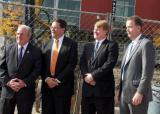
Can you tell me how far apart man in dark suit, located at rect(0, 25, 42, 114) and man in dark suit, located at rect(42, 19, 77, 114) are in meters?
0.16

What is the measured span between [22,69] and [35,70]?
18 centimetres

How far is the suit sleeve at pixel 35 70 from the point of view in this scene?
6.67 metres

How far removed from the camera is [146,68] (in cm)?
582

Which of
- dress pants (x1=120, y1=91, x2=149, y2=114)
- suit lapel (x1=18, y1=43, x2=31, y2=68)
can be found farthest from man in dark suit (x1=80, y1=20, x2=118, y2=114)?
suit lapel (x1=18, y1=43, x2=31, y2=68)

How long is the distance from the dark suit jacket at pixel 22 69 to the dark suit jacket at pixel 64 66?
0.14 meters

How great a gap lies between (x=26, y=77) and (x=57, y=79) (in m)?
0.44

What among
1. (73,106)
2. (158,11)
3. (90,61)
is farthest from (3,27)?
(158,11)

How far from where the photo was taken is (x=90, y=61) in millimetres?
6703

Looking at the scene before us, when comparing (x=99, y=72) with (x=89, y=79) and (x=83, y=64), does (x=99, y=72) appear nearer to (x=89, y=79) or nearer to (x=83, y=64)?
(x=89, y=79)

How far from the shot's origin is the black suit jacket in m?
6.53

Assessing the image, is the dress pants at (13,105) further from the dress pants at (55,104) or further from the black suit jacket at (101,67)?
the black suit jacket at (101,67)

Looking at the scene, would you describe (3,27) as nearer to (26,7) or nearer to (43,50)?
(26,7)

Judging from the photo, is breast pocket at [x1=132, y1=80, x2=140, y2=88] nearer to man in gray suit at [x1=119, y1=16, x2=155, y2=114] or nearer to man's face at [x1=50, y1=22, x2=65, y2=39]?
man in gray suit at [x1=119, y1=16, x2=155, y2=114]

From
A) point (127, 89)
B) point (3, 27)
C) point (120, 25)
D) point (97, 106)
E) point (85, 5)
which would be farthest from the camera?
point (85, 5)
